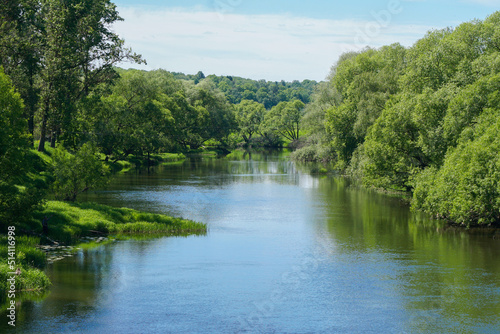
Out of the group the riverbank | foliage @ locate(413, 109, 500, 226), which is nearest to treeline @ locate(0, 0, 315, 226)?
the riverbank

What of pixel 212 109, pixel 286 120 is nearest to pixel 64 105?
pixel 212 109

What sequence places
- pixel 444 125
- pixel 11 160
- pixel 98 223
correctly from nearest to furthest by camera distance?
pixel 11 160 → pixel 98 223 → pixel 444 125

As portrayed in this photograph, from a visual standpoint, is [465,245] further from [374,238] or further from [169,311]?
[169,311]

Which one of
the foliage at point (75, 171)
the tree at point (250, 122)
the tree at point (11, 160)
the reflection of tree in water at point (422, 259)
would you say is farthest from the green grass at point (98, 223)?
the tree at point (250, 122)

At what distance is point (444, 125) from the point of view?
4550 cm

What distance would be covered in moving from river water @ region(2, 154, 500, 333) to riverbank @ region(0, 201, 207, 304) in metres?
1.20

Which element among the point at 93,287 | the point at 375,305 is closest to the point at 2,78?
the point at 93,287

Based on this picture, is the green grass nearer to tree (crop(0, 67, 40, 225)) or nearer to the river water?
the river water

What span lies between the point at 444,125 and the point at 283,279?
24.5m

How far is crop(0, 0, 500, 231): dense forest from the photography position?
129ft

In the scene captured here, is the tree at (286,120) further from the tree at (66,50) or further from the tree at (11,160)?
the tree at (11,160)

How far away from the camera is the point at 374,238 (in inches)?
1543

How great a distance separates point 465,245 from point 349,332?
19.1 m

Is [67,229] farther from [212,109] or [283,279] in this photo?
[212,109]
